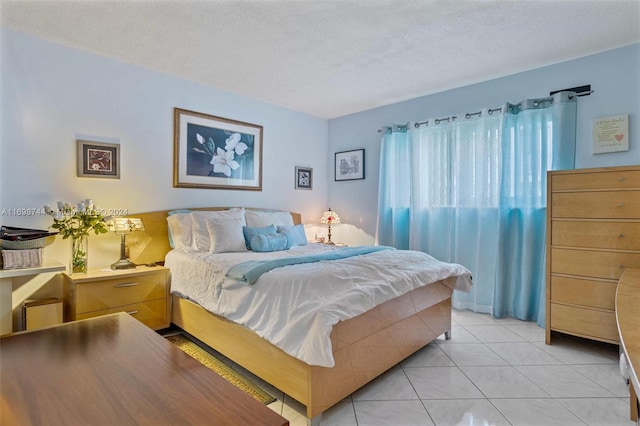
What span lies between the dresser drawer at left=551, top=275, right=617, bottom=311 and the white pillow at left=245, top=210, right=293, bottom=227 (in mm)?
2690

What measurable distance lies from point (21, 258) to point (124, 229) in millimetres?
687

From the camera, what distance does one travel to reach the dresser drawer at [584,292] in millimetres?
2426

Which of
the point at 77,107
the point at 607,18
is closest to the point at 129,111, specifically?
the point at 77,107

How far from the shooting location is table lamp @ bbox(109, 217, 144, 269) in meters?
2.83

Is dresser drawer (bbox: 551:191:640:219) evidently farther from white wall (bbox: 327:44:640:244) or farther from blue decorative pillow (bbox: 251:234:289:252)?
blue decorative pillow (bbox: 251:234:289:252)

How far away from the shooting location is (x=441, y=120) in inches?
149

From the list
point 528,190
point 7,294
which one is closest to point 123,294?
point 7,294

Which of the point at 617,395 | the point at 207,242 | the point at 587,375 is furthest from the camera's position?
the point at 207,242

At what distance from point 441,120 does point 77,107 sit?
361cm

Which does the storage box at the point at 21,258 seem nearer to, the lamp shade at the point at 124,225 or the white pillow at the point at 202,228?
the lamp shade at the point at 124,225

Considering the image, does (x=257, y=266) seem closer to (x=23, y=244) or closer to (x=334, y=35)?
(x=23, y=244)

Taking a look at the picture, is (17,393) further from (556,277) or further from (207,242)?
(556,277)

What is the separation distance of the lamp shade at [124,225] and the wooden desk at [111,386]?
193cm

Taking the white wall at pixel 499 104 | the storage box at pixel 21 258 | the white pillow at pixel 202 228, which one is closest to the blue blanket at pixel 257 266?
the white pillow at pixel 202 228
